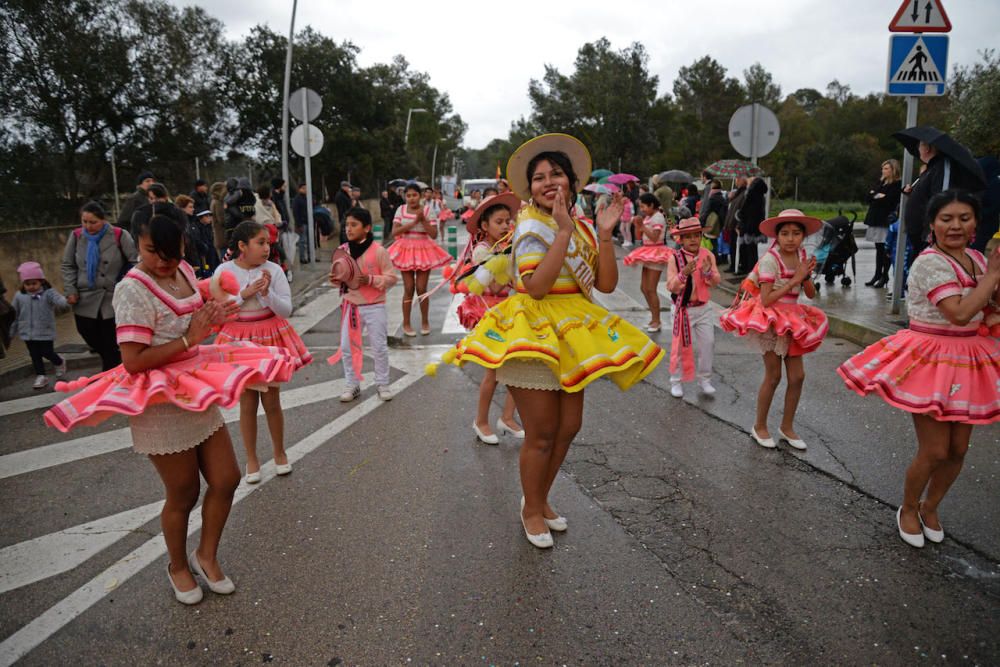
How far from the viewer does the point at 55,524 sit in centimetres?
437

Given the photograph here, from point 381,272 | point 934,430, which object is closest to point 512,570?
point 934,430

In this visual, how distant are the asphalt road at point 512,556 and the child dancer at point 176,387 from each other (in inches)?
17.1

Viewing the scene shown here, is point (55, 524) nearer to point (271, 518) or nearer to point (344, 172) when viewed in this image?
point (271, 518)

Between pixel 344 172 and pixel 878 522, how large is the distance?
31171mm

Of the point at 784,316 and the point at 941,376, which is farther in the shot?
the point at 784,316

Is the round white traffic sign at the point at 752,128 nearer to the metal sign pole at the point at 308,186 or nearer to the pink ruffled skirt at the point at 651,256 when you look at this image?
the pink ruffled skirt at the point at 651,256

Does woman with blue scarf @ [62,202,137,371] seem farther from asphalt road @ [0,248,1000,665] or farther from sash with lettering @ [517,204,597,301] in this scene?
sash with lettering @ [517,204,597,301]

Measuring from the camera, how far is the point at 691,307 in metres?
6.78

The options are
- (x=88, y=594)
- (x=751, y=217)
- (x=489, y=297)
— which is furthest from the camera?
(x=751, y=217)

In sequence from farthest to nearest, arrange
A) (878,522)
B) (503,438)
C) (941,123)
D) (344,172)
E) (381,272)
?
(941,123) < (344,172) < (381,272) < (503,438) < (878,522)

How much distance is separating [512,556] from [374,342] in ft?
11.0

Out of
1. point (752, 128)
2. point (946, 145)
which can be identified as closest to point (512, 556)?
point (946, 145)

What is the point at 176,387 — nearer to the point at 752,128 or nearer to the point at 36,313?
the point at 36,313

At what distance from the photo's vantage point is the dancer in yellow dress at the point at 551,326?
358 cm
